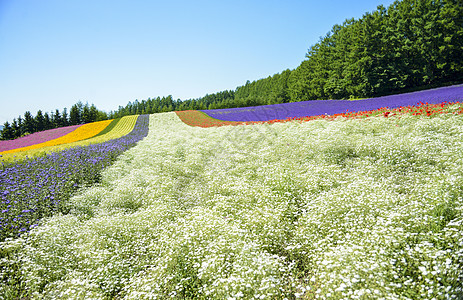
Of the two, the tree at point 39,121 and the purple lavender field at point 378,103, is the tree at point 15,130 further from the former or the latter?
the purple lavender field at point 378,103

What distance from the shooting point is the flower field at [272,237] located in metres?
3.80

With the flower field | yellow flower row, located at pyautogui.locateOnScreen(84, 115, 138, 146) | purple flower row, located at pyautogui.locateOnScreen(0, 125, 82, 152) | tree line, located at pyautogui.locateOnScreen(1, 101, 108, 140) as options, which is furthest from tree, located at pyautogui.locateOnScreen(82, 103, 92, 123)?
the flower field

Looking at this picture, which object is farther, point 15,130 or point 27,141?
point 15,130

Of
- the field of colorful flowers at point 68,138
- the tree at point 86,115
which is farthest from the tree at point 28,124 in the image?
the field of colorful flowers at point 68,138

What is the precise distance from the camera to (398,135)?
36.6 feet

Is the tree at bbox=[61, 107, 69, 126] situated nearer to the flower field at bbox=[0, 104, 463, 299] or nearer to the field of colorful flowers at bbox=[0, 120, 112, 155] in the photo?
the field of colorful flowers at bbox=[0, 120, 112, 155]

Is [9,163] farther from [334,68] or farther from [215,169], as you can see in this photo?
[334,68]

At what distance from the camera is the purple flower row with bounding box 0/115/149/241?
6758mm

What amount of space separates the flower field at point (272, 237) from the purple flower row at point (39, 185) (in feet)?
0.77

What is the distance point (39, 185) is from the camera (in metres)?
8.67

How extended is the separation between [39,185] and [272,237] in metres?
8.78

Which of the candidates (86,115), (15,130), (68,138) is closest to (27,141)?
(68,138)

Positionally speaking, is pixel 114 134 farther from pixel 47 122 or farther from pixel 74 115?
pixel 47 122

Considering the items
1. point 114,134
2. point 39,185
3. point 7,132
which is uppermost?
point 7,132
